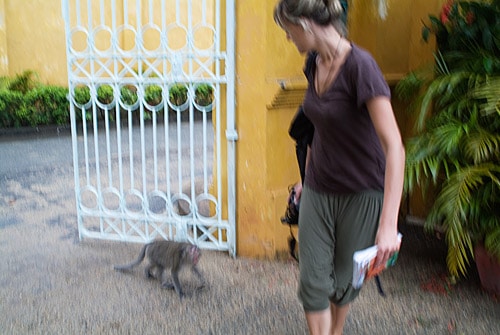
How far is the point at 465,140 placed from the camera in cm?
353

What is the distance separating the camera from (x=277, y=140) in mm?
4074

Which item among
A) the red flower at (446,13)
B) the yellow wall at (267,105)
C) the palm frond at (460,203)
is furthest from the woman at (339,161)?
the red flower at (446,13)

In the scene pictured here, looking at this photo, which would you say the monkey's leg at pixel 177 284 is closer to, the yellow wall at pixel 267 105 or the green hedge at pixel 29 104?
the yellow wall at pixel 267 105

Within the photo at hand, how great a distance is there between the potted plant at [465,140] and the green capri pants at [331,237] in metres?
1.25

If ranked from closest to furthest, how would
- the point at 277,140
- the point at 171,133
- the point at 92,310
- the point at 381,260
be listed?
the point at 381,260 < the point at 92,310 < the point at 277,140 < the point at 171,133

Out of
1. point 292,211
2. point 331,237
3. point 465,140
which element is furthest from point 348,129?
point 465,140

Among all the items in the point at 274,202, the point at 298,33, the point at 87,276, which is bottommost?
the point at 87,276

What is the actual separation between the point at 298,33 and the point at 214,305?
81.2 inches

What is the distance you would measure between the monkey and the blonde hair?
1970 millimetres

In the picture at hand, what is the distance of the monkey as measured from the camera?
3.66 m

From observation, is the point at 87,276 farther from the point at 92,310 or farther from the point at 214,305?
the point at 214,305

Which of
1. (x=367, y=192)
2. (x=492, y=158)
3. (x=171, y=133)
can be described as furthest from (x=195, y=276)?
(x=171, y=133)

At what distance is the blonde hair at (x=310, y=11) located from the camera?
7.04ft

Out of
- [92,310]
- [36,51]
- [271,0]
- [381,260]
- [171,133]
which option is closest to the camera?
[381,260]
